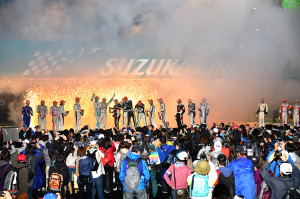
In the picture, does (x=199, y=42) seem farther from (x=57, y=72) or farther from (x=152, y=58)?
(x=57, y=72)

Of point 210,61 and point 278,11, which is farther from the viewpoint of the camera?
point 278,11

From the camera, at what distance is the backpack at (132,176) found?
7.02 metres

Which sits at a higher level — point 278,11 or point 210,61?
point 278,11

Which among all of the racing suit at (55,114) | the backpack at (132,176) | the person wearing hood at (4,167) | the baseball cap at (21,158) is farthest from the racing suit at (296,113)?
the person wearing hood at (4,167)

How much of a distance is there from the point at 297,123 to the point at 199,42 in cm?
1025

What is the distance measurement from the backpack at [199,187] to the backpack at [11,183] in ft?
9.83

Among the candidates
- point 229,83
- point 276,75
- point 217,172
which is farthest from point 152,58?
point 217,172

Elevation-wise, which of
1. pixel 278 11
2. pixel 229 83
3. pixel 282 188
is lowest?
pixel 282 188

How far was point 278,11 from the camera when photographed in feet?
107

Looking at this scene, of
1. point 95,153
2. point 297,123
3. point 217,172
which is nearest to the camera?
point 217,172

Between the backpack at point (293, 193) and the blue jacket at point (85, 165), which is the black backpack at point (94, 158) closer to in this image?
the blue jacket at point (85, 165)

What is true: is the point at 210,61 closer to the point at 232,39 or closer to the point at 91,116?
the point at 232,39

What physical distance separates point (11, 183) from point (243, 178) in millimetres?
4047

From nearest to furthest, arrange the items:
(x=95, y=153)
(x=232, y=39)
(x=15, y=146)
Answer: (x=95, y=153)
(x=15, y=146)
(x=232, y=39)
